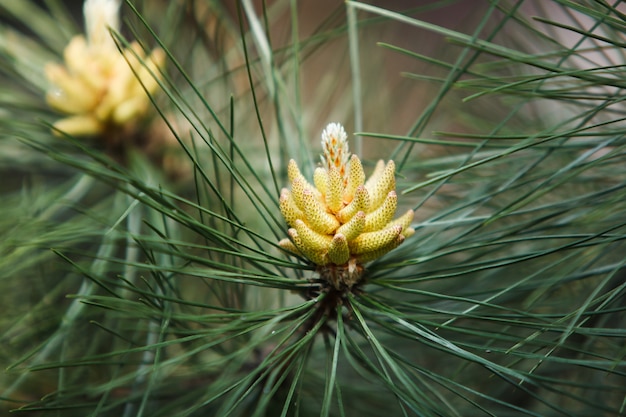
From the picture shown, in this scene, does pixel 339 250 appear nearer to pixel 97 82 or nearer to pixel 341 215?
pixel 341 215

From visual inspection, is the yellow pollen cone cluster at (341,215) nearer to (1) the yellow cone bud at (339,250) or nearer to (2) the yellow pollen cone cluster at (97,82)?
(1) the yellow cone bud at (339,250)

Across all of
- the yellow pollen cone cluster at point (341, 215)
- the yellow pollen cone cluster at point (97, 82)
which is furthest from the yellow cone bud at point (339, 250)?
the yellow pollen cone cluster at point (97, 82)

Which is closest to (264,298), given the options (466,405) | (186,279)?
(186,279)

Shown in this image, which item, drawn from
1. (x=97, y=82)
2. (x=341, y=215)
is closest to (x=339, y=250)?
(x=341, y=215)

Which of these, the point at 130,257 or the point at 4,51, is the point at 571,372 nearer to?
the point at 130,257

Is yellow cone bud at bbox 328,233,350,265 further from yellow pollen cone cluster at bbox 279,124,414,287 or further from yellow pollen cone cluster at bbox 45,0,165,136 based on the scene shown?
yellow pollen cone cluster at bbox 45,0,165,136
